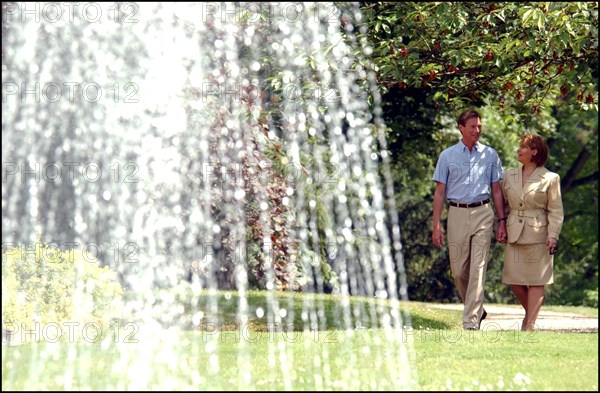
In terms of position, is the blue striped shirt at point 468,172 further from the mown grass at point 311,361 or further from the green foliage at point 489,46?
the green foliage at point 489,46

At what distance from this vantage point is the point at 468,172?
10.4 meters

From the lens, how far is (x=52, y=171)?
1498 centimetres

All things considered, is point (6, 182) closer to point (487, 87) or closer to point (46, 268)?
point (46, 268)

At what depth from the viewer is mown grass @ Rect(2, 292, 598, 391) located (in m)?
7.04

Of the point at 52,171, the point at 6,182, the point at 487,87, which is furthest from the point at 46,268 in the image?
the point at 487,87

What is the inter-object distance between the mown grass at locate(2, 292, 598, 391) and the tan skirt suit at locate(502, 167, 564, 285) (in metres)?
0.75

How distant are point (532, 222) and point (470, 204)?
2.00 feet

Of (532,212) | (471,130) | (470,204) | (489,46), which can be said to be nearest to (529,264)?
(532,212)

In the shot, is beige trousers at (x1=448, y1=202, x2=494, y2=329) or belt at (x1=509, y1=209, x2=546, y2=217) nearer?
beige trousers at (x1=448, y1=202, x2=494, y2=329)

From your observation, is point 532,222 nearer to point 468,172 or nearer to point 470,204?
point 470,204

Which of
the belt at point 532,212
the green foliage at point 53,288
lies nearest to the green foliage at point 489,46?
the belt at point 532,212

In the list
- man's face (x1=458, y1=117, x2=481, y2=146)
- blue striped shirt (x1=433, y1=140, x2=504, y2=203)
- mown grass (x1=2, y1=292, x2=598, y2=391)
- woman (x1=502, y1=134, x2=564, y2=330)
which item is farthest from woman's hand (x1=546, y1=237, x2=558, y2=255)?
man's face (x1=458, y1=117, x2=481, y2=146)

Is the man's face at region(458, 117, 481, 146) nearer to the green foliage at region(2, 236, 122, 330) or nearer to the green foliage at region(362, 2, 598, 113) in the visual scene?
the green foliage at region(362, 2, 598, 113)

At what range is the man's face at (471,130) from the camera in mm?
10344
